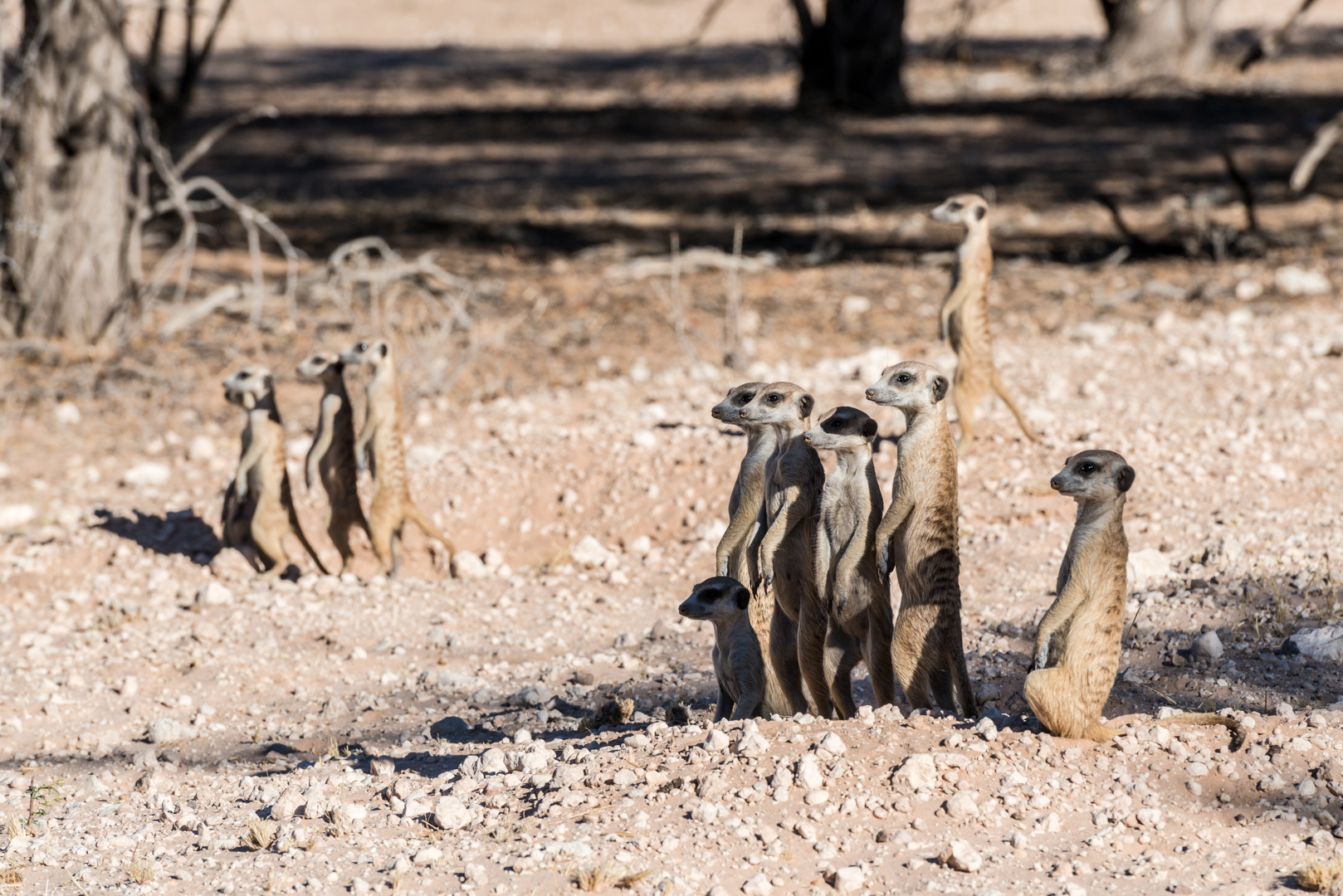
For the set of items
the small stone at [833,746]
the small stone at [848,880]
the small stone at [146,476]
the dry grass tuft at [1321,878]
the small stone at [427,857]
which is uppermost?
the small stone at [833,746]

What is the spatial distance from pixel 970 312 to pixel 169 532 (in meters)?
3.77

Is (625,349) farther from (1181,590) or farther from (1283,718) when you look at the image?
(1283,718)

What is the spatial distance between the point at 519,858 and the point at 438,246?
856 cm

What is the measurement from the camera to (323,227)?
1173 cm

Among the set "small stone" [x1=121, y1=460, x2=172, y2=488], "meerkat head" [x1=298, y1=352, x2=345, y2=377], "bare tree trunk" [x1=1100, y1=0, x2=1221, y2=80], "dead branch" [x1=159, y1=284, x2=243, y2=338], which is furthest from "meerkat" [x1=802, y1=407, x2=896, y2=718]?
"bare tree trunk" [x1=1100, y1=0, x2=1221, y2=80]

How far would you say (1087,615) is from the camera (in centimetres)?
325

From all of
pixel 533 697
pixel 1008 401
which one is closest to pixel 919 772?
pixel 533 697

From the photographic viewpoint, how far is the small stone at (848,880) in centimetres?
287

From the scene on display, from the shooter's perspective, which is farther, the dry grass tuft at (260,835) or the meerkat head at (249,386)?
the meerkat head at (249,386)

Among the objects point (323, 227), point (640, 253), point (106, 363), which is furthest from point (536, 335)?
point (323, 227)

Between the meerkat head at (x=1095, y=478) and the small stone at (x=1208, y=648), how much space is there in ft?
3.89

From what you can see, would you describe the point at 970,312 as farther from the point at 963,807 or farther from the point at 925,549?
the point at 963,807

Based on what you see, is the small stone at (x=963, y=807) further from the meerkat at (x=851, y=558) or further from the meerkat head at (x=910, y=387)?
the meerkat head at (x=910, y=387)

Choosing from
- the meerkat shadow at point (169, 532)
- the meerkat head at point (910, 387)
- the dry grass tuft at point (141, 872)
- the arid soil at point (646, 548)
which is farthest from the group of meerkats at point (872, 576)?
the meerkat shadow at point (169, 532)
